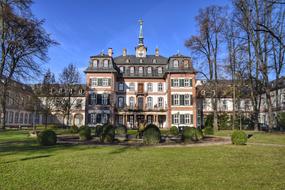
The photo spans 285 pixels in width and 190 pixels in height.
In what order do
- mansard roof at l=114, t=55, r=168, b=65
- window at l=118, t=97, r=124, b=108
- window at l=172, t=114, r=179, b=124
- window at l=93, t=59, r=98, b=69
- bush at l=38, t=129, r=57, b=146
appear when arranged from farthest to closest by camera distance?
mansard roof at l=114, t=55, r=168, b=65 < window at l=118, t=97, r=124, b=108 < window at l=93, t=59, r=98, b=69 < window at l=172, t=114, r=179, b=124 < bush at l=38, t=129, r=57, b=146

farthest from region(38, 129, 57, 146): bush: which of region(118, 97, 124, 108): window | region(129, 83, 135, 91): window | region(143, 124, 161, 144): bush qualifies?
region(129, 83, 135, 91): window

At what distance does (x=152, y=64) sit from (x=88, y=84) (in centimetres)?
1191

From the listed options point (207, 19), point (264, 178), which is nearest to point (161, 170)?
point (264, 178)

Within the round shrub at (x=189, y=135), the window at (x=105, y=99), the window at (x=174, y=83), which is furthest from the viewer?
the window at (x=105, y=99)

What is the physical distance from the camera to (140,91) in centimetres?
3641

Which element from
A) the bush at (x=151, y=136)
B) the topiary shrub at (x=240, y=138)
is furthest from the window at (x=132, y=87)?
the topiary shrub at (x=240, y=138)

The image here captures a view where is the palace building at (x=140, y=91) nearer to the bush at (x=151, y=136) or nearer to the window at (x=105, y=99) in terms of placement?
the window at (x=105, y=99)

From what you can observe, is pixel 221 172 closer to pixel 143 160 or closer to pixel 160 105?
pixel 143 160

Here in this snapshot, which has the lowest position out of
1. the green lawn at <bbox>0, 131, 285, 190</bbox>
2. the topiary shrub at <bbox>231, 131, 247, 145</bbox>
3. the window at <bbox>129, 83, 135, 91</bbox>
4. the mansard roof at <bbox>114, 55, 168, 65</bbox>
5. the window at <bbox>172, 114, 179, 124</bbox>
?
the green lawn at <bbox>0, 131, 285, 190</bbox>

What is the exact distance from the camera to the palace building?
33.2 m

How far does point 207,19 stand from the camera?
92.7 ft

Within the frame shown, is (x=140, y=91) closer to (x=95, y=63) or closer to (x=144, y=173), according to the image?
(x=95, y=63)

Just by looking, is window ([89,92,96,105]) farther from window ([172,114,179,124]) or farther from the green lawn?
the green lawn

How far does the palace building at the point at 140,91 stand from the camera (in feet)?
109
